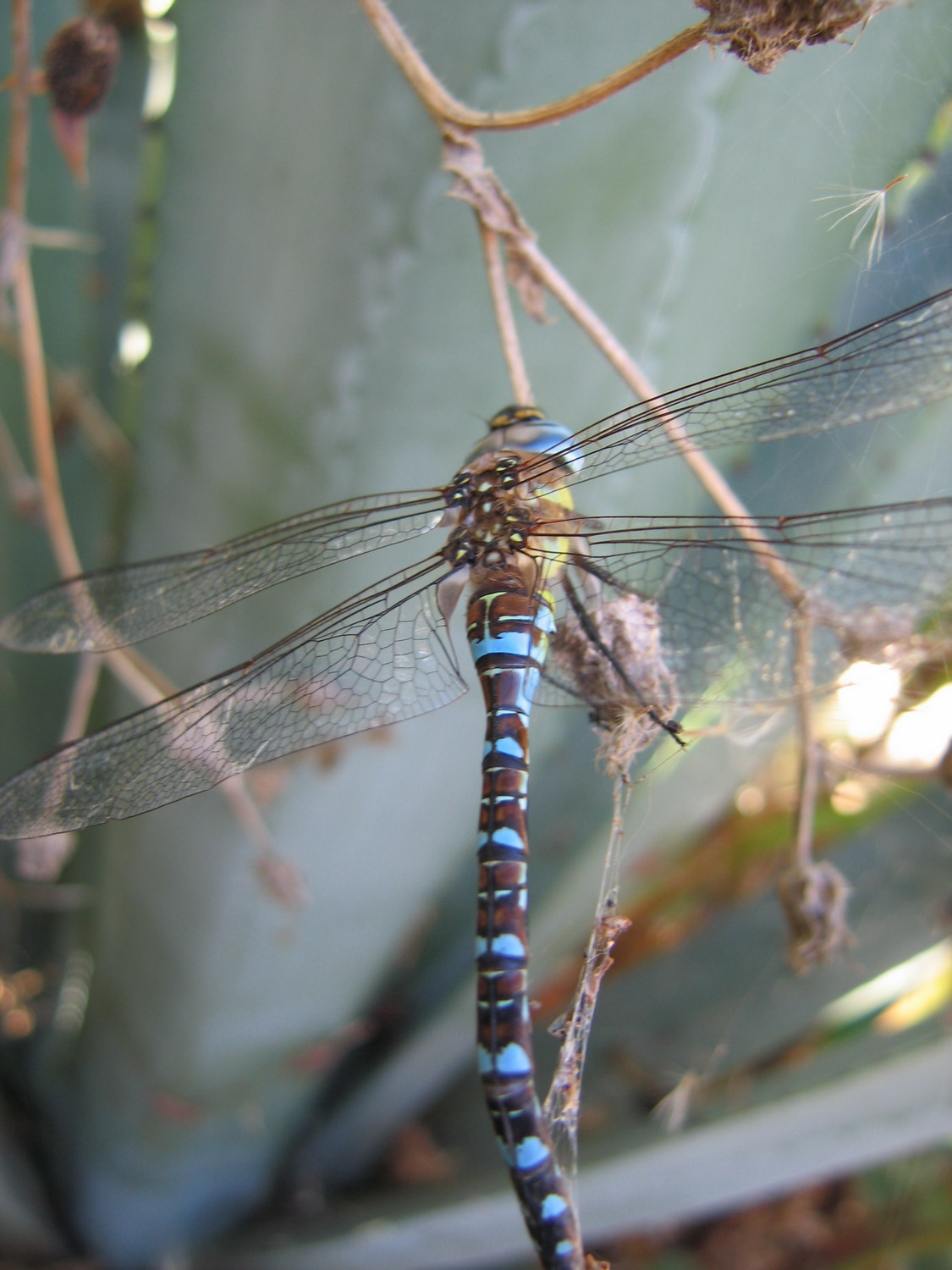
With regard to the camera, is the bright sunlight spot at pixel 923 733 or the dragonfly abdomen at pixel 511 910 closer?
the dragonfly abdomen at pixel 511 910

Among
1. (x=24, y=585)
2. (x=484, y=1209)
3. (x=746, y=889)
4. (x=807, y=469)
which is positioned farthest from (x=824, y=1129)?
(x=24, y=585)

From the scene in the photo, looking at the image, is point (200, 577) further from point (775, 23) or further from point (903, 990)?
point (903, 990)

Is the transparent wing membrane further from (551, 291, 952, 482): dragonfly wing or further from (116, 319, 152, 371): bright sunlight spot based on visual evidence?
(116, 319, 152, 371): bright sunlight spot

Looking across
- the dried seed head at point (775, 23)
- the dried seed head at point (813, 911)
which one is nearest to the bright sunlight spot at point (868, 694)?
the dried seed head at point (813, 911)

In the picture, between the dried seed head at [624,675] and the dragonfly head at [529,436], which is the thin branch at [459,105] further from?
the dried seed head at [624,675]

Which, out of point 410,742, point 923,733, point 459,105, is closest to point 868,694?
point 923,733

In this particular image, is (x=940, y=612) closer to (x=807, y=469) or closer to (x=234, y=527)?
(x=807, y=469)
